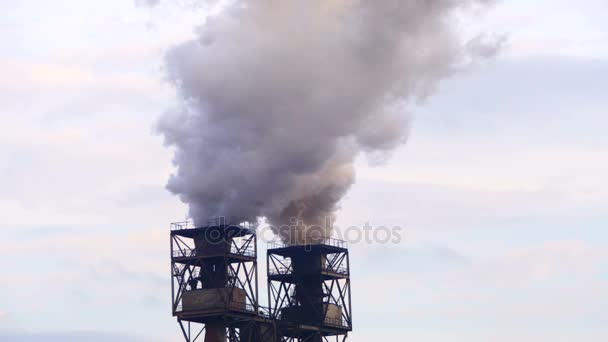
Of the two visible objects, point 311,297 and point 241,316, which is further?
point 311,297

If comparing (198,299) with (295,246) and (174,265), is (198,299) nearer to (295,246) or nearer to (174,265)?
(174,265)

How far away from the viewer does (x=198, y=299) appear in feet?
524

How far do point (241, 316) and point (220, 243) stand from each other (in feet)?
24.8

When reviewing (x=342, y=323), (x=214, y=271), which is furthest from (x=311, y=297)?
(x=214, y=271)

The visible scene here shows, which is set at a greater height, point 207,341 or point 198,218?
point 198,218

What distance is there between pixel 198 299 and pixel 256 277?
6.66m

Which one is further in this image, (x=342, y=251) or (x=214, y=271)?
(x=342, y=251)

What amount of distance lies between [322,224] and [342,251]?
141 inches

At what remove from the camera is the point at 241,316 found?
16088 centimetres

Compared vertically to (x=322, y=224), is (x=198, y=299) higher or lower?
lower

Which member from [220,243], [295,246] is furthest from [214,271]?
[295,246]

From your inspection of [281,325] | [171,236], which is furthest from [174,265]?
[281,325]

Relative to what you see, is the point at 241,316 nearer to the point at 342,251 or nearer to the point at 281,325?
the point at 281,325

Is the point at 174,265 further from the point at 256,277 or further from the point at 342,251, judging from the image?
the point at 342,251
